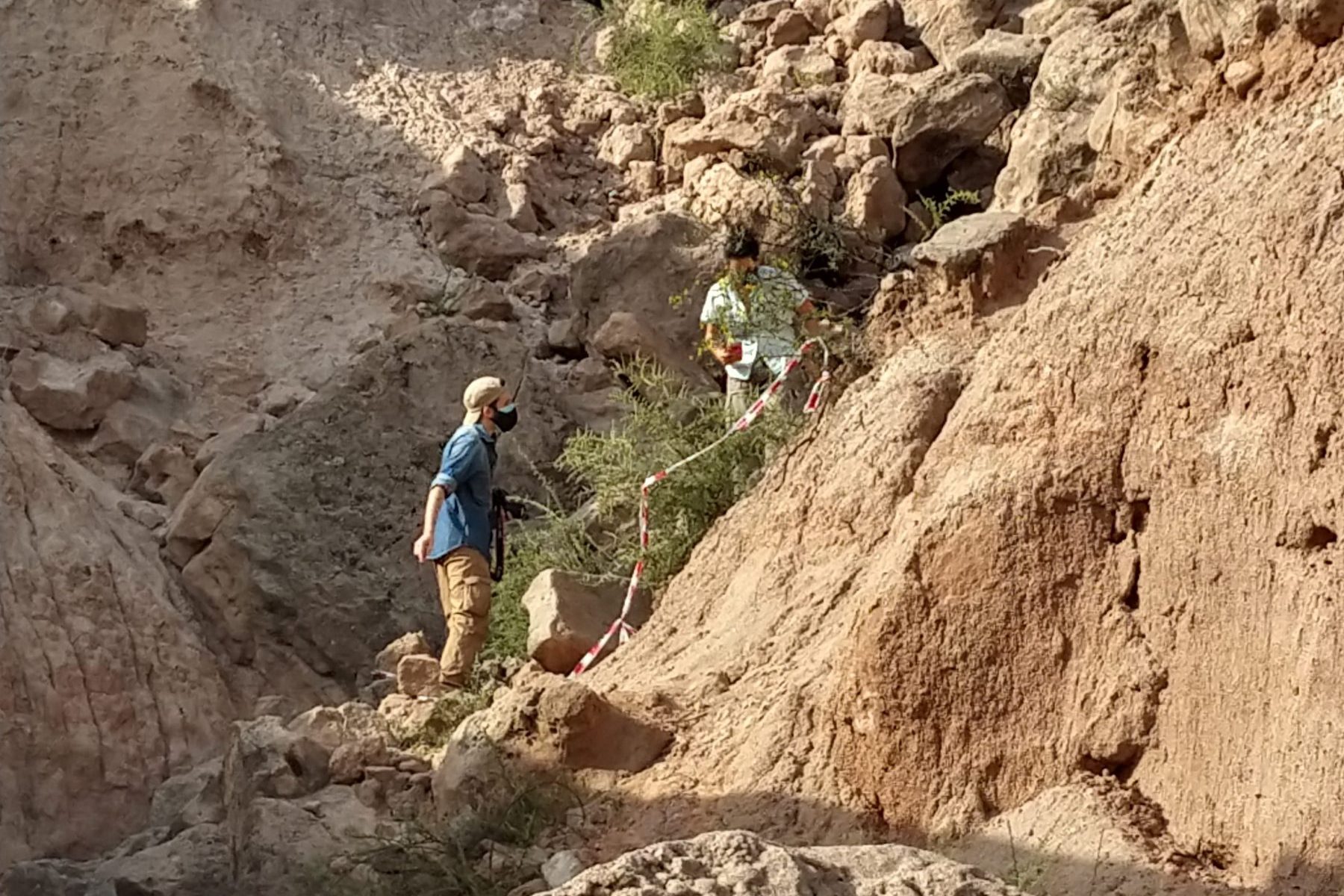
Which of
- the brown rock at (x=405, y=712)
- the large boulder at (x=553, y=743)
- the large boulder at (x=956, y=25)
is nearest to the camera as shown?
the large boulder at (x=553, y=743)

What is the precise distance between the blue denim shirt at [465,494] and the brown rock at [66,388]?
3.84m

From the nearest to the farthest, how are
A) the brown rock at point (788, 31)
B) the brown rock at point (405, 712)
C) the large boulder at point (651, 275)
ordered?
the brown rock at point (405, 712)
the large boulder at point (651, 275)
the brown rock at point (788, 31)

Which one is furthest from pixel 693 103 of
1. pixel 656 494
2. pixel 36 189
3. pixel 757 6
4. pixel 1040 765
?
pixel 1040 765

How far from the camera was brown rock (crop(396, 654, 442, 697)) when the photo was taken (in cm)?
819

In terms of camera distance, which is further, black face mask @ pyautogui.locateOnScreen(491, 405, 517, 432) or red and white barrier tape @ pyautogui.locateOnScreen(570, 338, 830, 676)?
black face mask @ pyautogui.locateOnScreen(491, 405, 517, 432)

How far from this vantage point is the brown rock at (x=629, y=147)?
13312 mm

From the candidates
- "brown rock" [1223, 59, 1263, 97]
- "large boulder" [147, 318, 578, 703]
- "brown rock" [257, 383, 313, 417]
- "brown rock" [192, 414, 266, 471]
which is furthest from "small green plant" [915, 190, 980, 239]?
"brown rock" [192, 414, 266, 471]

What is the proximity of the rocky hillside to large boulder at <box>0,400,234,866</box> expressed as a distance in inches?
1.0

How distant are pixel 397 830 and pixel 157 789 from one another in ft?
8.49

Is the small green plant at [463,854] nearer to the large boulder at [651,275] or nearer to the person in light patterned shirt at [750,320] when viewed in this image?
the person in light patterned shirt at [750,320]

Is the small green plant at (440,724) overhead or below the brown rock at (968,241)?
below

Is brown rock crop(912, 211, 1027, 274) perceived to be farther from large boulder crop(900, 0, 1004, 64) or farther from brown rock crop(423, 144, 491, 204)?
brown rock crop(423, 144, 491, 204)

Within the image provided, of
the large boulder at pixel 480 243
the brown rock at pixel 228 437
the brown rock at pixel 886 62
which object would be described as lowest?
the brown rock at pixel 228 437

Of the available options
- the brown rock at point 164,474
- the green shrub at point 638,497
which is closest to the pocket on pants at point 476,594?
the green shrub at point 638,497
